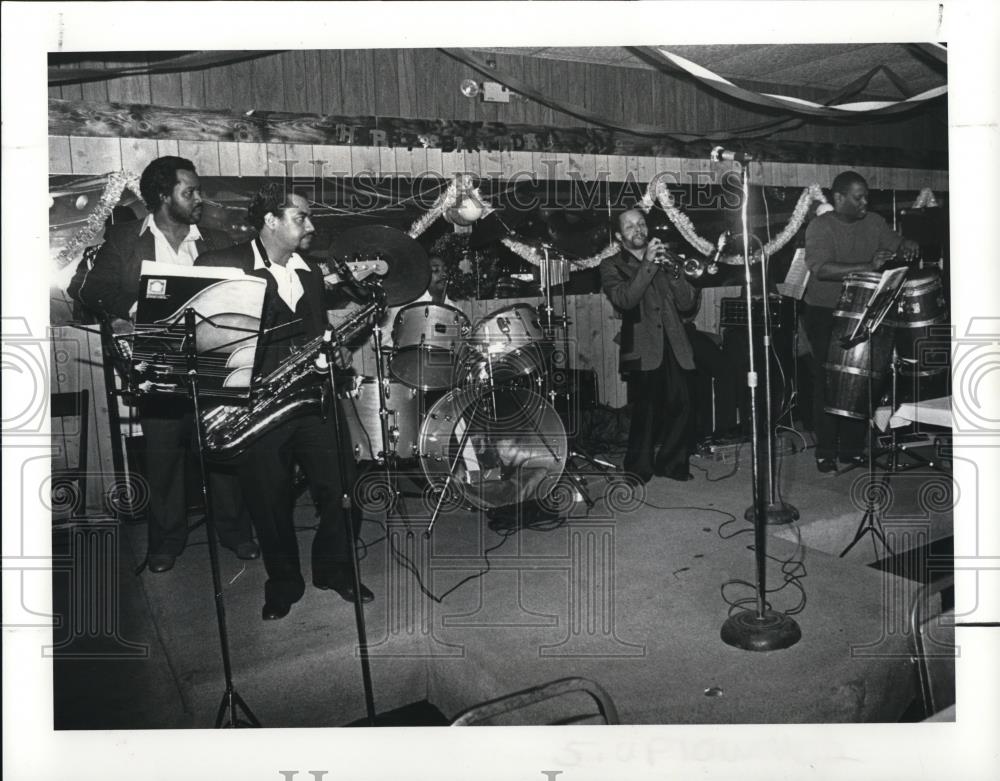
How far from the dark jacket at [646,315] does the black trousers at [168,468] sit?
105 inches

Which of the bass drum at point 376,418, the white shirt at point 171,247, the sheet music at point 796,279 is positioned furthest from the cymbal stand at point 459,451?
the sheet music at point 796,279

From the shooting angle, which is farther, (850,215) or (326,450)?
(850,215)

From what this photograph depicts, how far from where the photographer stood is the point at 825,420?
20.6 feet

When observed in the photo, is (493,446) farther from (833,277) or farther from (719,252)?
(833,277)

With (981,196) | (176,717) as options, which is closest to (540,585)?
(176,717)

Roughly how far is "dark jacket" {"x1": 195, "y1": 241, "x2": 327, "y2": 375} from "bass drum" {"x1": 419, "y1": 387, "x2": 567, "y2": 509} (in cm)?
99

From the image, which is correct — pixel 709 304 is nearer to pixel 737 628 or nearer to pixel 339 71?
pixel 339 71

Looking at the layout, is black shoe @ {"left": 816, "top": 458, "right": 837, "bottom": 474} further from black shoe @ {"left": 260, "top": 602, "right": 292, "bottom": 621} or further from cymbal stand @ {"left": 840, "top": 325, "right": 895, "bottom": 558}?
black shoe @ {"left": 260, "top": 602, "right": 292, "bottom": 621}

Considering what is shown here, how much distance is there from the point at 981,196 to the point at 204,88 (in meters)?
4.12

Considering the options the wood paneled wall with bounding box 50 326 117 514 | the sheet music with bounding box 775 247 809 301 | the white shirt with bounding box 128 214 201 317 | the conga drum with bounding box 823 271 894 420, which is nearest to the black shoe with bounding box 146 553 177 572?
the wood paneled wall with bounding box 50 326 117 514

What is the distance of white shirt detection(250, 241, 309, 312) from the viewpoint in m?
4.44

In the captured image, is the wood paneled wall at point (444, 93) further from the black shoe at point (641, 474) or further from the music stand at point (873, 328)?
the black shoe at point (641, 474)

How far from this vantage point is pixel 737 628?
393 centimetres

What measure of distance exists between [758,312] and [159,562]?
4158 millimetres
